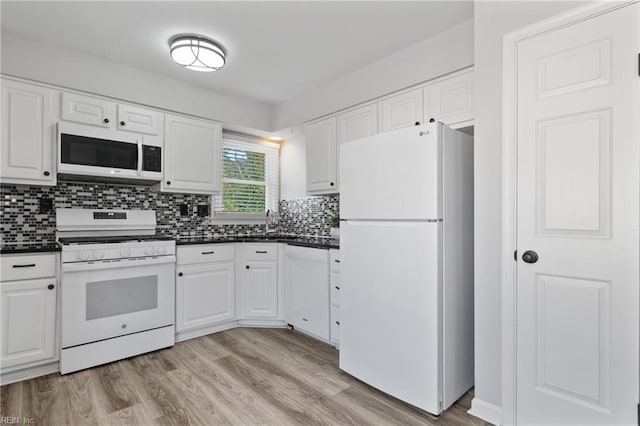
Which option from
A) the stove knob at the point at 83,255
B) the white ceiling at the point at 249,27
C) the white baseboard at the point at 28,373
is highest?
the white ceiling at the point at 249,27

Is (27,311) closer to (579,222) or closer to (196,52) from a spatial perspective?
(196,52)

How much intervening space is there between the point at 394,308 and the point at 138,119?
2726 mm

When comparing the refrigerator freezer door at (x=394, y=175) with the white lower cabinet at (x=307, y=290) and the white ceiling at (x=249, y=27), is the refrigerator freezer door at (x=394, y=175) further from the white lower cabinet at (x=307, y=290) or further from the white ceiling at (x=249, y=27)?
the white ceiling at (x=249, y=27)

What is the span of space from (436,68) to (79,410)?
3246 millimetres

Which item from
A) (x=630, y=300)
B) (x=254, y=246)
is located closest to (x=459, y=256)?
(x=630, y=300)

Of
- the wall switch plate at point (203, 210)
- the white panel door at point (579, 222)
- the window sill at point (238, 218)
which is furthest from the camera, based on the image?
the window sill at point (238, 218)

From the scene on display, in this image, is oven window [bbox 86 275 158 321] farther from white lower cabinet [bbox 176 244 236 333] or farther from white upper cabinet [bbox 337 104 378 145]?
white upper cabinet [bbox 337 104 378 145]

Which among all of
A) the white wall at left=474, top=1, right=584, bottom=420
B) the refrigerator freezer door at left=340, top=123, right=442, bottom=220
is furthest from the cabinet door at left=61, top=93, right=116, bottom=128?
the white wall at left=474, top=1, right=584, bottom=420

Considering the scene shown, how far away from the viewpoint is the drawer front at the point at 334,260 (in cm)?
278

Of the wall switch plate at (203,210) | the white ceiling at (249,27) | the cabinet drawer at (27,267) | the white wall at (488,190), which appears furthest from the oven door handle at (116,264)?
the white wall at (488,190)

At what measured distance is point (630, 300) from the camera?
1421mm

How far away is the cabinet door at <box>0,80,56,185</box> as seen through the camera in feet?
7.90

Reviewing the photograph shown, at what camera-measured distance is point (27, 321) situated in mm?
2281

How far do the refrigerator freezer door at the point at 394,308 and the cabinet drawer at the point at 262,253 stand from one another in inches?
46.2
